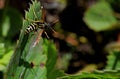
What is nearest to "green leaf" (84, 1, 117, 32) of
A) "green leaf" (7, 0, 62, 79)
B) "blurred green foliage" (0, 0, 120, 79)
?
"blurred green foliage" (0, 0, 120, 79)

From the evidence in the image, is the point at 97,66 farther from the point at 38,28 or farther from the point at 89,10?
the point at 38,28

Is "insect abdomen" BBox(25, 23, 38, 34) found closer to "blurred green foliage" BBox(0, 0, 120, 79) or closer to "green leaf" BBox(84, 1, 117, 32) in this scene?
"blurred green foliage" BBox(0, 0, 120, 79)

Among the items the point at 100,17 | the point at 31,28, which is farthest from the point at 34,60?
the point at 100,17

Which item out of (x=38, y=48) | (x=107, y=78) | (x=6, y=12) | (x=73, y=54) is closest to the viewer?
(x=107, y=78)

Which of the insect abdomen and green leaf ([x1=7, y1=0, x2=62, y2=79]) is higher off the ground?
the insect abdomen

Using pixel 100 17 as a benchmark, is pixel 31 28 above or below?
below

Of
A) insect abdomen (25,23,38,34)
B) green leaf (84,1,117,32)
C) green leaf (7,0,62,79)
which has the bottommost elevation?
green leaf (7,0,62,79)

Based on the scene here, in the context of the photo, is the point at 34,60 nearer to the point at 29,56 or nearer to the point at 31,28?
the point at 29,56

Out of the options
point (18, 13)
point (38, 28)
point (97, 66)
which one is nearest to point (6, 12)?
point (18, 13)

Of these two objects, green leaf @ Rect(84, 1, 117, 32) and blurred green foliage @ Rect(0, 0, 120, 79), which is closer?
blurred green foliage @ Rect(0, 0, 120, 79)
